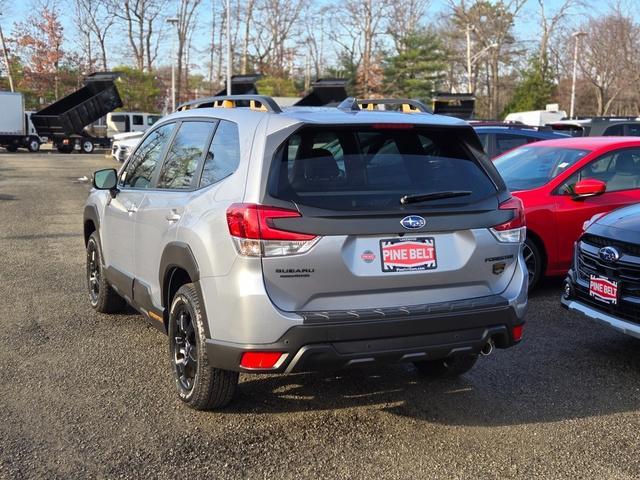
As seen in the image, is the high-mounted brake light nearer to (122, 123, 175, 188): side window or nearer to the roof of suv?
the roof of suv

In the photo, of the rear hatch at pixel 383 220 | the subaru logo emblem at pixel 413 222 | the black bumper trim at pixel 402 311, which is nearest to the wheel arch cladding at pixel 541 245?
the rear hatch at pixel 383 220

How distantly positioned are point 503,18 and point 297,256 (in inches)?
2330

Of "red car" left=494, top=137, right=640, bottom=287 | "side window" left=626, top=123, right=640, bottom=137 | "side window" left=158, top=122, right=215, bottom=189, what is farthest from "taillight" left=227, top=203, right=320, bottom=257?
"side window" left=626, top=123, right=640, bottom=137

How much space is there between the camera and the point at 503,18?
57.1 meters

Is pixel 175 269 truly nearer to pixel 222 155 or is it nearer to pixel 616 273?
pixel 222 155

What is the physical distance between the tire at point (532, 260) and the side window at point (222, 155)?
3886 millimetres

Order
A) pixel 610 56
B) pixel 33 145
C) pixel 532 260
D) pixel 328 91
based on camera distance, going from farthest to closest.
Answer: pixel 610 56
pixel 33 145
pixel 328 91
pixel 532 260

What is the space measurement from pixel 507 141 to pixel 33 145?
111ft

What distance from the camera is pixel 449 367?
444 cm

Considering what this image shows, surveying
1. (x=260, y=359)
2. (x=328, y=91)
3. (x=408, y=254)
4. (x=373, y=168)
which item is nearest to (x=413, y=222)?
(x=408, y=254)

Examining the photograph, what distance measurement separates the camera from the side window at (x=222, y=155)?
144 inches

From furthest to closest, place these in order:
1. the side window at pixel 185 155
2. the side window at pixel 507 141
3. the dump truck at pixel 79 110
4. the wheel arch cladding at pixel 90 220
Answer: the dump truck at pixel 79 110 → the side window at pixel 507 141 → the wheel arch cladding at pixel 90 220 → the side window at pixel 185 155

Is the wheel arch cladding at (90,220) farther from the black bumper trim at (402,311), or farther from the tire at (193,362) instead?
the black bumper trim at (402,311)

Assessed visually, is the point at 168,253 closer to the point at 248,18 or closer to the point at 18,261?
the point at 18,261
